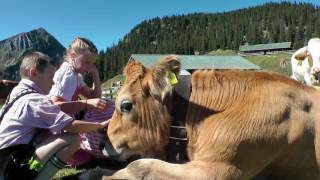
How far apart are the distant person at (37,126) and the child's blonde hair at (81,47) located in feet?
3.65

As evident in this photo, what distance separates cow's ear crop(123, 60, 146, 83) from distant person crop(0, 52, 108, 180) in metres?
0.91

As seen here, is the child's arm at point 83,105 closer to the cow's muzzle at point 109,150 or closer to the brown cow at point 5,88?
the cow's muzzle at point 109,150

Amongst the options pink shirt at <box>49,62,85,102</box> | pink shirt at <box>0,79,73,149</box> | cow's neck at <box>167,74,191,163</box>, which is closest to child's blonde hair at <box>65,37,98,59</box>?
pink shirt at <box>49,62,85,102</box>

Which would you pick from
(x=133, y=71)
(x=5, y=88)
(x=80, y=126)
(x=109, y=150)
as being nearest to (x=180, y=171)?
(x=133, y=71)

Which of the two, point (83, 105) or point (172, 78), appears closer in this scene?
point (172, 78)

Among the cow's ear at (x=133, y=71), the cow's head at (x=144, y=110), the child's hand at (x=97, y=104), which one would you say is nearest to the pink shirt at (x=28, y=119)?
the child's hand at (x=97, y=104)

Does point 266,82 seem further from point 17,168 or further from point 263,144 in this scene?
point 17,168

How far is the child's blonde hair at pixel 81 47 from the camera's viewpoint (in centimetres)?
673

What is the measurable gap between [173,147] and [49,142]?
1.62m

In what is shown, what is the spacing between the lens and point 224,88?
184 inches

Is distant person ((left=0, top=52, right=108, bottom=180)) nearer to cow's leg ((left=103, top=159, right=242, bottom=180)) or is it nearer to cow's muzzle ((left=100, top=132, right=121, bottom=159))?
cow's muzzle ((left=100, top=132, right=121, bottom=159))

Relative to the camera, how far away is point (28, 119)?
528 centimetres

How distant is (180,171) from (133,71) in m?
1.19

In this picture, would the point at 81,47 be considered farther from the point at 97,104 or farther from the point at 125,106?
the point at 125,106
